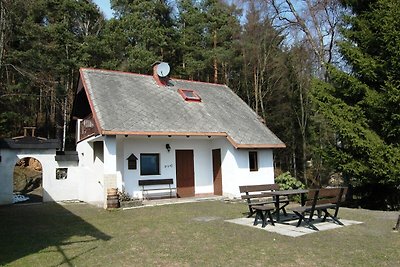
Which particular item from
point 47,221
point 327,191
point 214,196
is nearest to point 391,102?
point 327,191

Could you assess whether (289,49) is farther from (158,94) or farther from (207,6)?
(158,94)

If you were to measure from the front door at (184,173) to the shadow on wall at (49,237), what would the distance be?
230 inches

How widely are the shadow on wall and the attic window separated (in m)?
8.98

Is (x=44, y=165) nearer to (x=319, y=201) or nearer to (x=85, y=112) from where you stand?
(x=85, y=112)

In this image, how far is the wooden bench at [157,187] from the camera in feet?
50.0

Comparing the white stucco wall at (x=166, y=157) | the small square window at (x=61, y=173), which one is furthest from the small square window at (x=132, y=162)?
the small square window at (x=61, y=173)

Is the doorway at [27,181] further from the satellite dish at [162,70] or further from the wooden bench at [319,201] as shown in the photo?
the wooden bench at [319,201]

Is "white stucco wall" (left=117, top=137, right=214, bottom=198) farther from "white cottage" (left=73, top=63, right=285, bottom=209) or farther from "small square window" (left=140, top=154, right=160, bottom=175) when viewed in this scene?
"small square window" (left=140, top=154, right=160, bottom=175)

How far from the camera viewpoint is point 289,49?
26.1 meters

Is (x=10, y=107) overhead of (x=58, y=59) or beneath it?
beneath

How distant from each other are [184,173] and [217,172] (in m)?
1.56

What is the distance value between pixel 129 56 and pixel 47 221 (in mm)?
18981

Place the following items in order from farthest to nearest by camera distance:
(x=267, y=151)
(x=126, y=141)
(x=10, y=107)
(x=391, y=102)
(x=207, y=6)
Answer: (x=207, y=6) → (x=10, y=107) → (x=267, y=151) → (x=126, y=141) → (x=391, y=102)

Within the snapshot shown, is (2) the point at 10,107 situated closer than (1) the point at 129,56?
Yes
